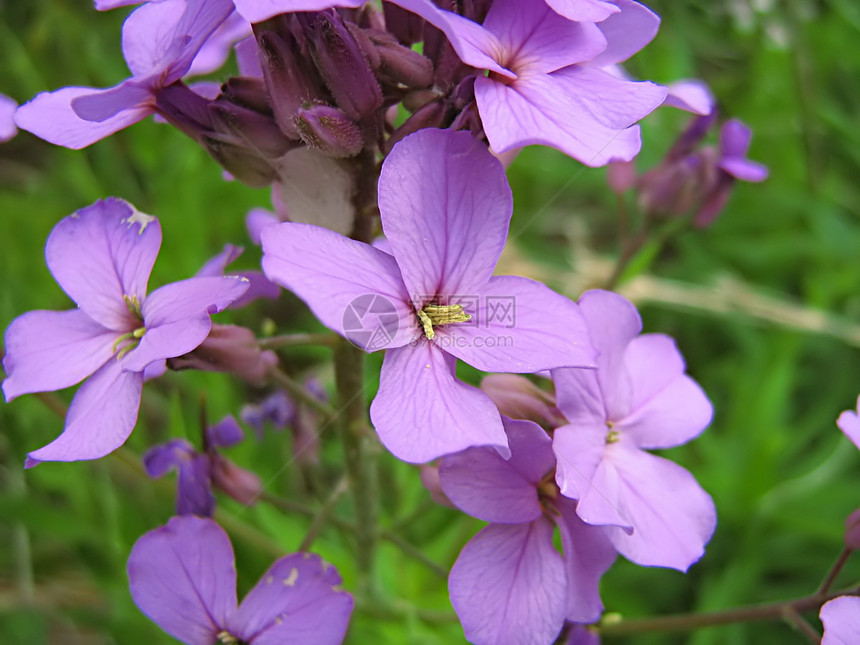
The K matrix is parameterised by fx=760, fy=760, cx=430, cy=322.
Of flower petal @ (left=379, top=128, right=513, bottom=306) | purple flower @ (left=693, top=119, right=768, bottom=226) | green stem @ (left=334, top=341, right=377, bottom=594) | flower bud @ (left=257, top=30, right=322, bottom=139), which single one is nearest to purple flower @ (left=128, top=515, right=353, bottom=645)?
green stem @ (left=334, top=341, right=377, bottom=594)

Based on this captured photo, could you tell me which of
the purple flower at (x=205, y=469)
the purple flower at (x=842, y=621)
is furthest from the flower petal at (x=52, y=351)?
the purple flower at (x=842, y=621)

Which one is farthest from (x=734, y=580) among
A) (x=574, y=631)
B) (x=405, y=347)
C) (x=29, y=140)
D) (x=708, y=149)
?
(x=29, y=140)

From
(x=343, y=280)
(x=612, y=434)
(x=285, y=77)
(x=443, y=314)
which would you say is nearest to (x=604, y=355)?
(x=612, y=434)

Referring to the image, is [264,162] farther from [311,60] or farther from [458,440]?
[458,440]

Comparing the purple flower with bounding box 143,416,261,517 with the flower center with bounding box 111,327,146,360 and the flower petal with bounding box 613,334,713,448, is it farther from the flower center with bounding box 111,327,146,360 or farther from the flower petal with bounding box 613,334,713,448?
the flower petal with bounding box 613,334,713,448

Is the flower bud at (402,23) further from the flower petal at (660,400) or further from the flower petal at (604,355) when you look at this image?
the flower petal at (660,400)

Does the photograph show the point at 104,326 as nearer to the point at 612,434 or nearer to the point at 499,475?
the point at 499,475
